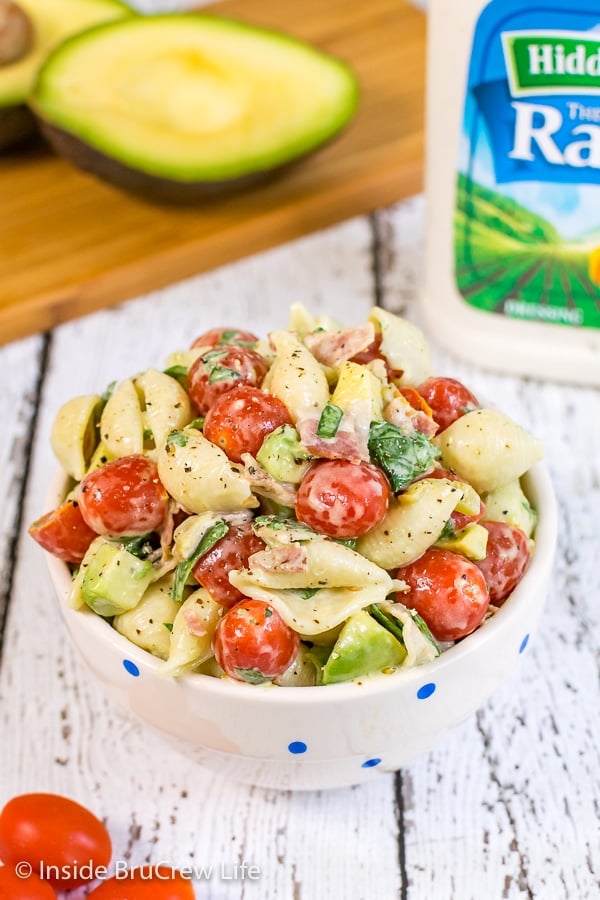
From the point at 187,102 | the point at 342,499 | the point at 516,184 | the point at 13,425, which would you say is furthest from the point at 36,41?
the point at 342,499

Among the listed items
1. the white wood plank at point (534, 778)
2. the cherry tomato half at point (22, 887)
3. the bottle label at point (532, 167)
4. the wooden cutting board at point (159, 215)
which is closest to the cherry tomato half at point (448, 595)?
the white wood plank at point (534, 778)

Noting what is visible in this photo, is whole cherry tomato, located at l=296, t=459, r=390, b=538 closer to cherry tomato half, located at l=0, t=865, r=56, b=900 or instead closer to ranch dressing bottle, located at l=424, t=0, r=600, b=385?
cherry tomato half, located at l=0, t=865, r=56, b=900

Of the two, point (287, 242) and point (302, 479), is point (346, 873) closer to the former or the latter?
point (302, 479)

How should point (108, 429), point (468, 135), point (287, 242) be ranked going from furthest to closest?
point (287, 242) < point (468, 135) < point (108, 429)

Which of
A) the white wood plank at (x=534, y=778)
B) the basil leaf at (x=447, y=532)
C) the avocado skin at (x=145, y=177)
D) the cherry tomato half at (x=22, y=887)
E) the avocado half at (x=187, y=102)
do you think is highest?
the basil leaf at (x=447, y=532)

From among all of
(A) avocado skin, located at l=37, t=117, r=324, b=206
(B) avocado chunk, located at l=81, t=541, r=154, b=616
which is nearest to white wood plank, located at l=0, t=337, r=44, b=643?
(A) avocado skin, located at l=37, t=117, r=324, b=206

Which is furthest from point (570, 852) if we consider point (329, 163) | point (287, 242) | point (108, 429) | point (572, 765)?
point (329, 163)

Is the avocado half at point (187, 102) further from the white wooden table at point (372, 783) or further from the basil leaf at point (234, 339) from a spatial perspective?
the basil leaf at point (234, 339)

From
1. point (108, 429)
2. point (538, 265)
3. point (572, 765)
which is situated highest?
point (108, 429)
